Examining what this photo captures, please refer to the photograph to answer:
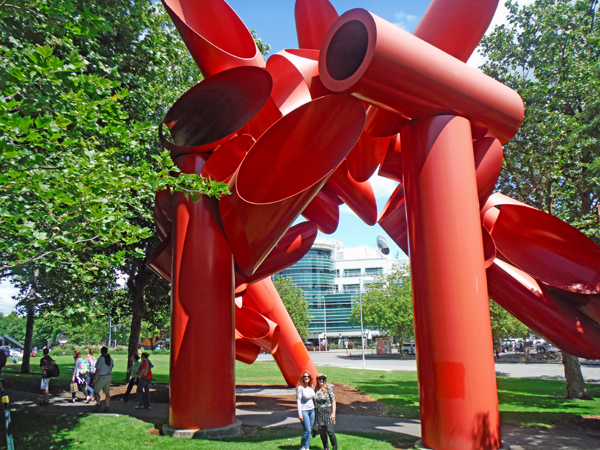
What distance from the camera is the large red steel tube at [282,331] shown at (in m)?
11.8

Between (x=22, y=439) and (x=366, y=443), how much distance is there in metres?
5.74

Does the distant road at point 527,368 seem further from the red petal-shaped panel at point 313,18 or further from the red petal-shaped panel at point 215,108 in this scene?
the red petal-shaped panel at point 215,108

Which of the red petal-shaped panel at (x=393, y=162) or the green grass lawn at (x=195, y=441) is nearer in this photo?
the green grass lawn at (x=195, y=441)

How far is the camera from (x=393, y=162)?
882cm

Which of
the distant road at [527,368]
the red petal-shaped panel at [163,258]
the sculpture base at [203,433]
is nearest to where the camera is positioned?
the sculpture base at [203,433]

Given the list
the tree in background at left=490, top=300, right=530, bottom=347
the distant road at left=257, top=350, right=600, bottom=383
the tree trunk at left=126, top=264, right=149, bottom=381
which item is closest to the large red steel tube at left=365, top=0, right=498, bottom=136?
the tree trunk at left=126, top=264, right=149, bottom=381

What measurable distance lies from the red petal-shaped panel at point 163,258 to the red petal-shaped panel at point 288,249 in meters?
1.71

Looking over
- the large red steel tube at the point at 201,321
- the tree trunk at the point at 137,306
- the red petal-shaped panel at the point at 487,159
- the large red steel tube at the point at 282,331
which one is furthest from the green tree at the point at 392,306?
the large red steel tube at the point at 201,321

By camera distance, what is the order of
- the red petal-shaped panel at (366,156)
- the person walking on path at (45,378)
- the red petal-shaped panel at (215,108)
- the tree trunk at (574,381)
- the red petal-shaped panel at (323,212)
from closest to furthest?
the red petal-shaped panel at (215,108)
the red petal-shaped panel at (366,156)
the red petal-shaped panel at (323,212)
the person walking on path at (45,378)
the tree trunk at (574,381)

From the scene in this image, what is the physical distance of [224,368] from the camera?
25.2 feet

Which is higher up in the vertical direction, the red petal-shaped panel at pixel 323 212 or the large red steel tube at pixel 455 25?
the large red steel tube at pixel 455 25

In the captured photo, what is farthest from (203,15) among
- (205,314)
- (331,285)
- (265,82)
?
(331,285)

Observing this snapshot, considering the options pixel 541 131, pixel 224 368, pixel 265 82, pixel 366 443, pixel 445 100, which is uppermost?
pixel 541 131

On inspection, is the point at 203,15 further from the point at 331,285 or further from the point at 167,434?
the point at 331,285
